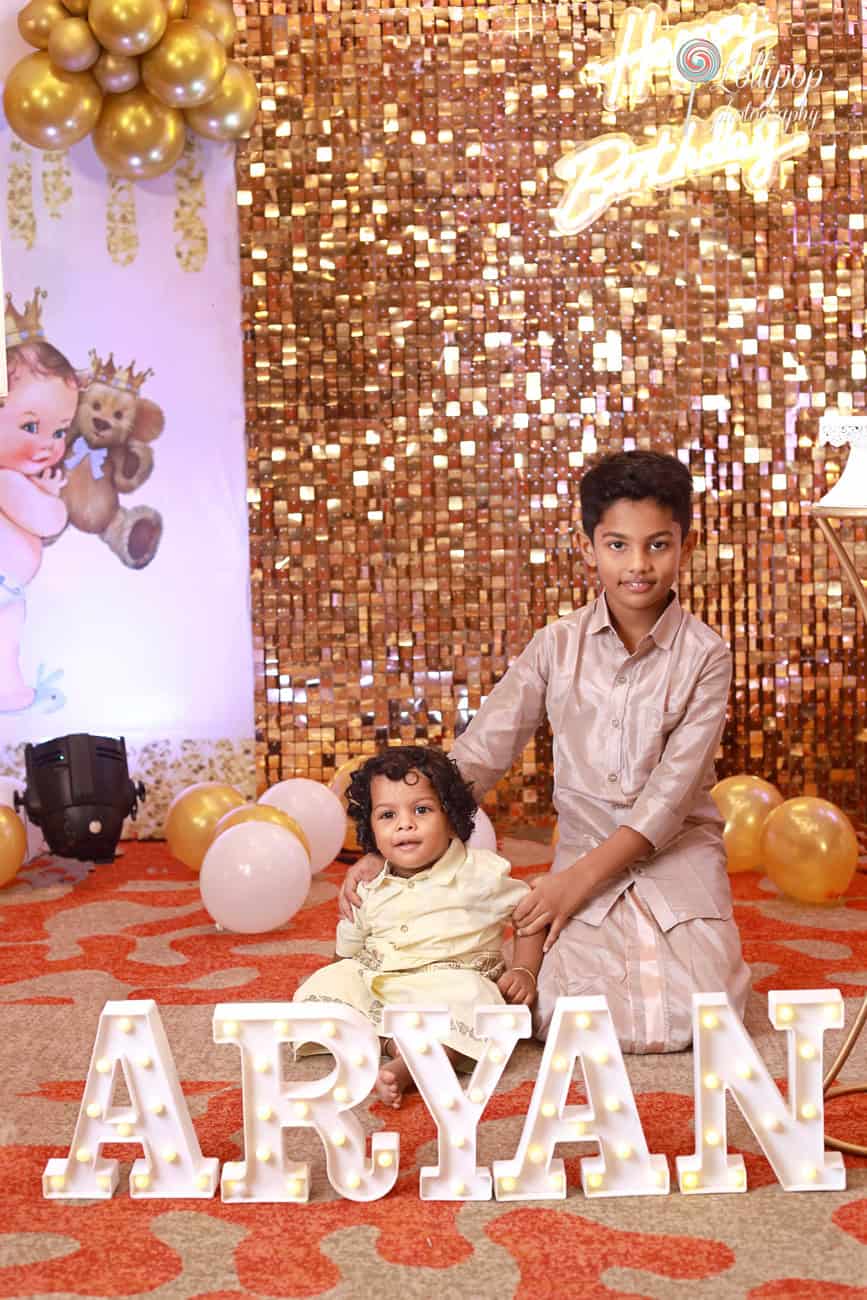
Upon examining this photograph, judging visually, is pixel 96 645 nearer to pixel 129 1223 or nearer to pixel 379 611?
pixel 379 611

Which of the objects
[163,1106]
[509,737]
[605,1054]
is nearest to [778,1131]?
[605,1054]

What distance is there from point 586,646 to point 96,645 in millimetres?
2544

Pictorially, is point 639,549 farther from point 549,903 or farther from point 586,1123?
point 586,1123

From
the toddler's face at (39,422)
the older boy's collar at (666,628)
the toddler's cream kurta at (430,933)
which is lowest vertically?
the toddler's cream kurta at (430,933)

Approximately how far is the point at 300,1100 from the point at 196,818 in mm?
2382

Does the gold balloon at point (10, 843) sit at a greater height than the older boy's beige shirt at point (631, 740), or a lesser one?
lesser

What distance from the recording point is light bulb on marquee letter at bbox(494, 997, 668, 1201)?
221 cm

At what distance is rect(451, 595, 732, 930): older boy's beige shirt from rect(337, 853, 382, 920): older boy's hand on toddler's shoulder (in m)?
0.31

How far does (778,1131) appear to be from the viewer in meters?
2.23

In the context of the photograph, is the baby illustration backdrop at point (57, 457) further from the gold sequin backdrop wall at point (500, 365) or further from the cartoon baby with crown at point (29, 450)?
the gold sequin backdrop wall at point (500, 365)

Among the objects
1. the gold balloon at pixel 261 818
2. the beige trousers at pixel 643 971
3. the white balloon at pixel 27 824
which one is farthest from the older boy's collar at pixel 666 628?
the white balloon at pixel 27 824

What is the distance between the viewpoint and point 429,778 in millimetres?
2953

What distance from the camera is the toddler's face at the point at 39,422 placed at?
17.1ft

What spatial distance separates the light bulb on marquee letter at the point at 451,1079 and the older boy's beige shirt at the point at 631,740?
0.87 metres
